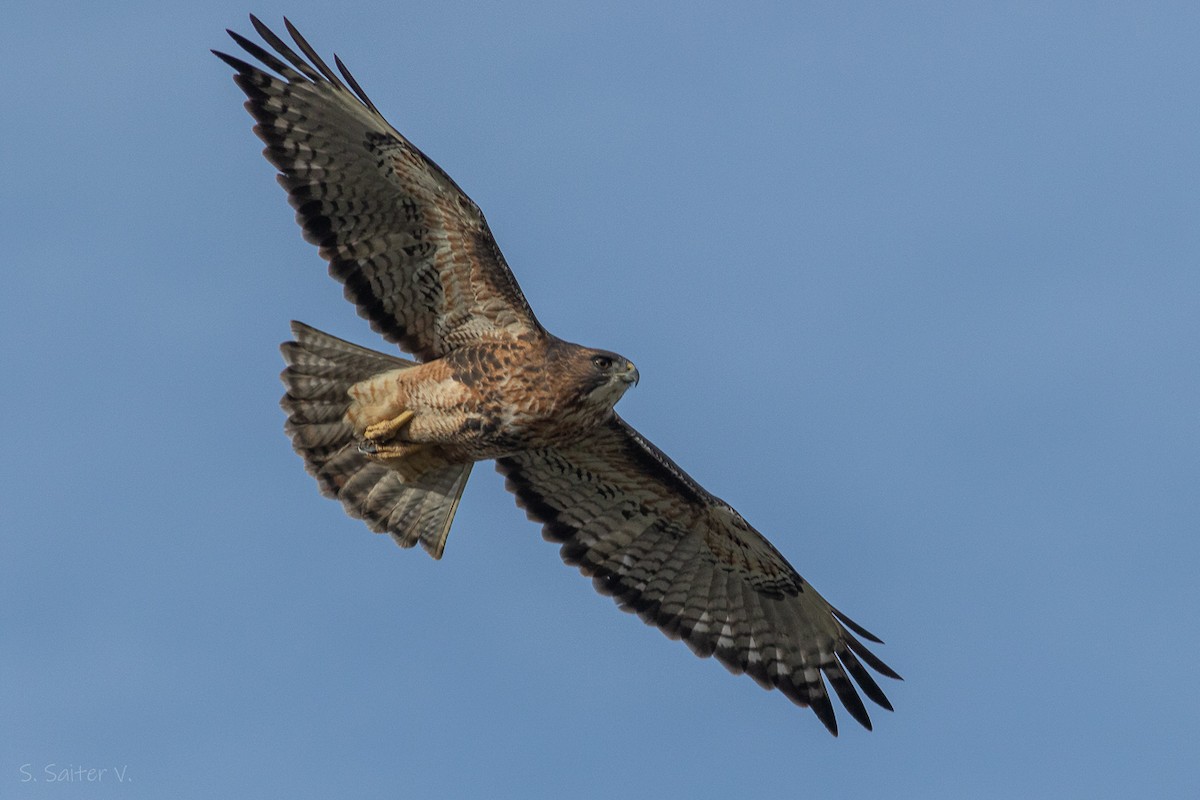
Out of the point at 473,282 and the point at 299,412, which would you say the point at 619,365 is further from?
the point at 299,412

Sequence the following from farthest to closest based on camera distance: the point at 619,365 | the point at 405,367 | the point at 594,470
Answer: the point at 594,470 → the point at 405,367 → the point at 619,365

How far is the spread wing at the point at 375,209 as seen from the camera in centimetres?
1188

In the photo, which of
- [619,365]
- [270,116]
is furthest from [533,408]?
[270,116]

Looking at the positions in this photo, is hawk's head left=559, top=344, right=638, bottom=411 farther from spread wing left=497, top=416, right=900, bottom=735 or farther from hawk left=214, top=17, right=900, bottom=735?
spread wing left=497, top=416, right=900, bottom=735

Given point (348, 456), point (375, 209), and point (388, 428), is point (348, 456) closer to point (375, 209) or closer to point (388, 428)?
point (388, 428)

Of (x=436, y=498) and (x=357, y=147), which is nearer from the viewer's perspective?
(x=357, y=147)

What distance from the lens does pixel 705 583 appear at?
13805 mm

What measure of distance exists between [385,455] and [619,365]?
6.47ft

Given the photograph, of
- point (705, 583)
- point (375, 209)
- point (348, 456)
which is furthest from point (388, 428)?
point (705, 583)

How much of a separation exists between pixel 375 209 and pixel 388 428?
1477 millimetres

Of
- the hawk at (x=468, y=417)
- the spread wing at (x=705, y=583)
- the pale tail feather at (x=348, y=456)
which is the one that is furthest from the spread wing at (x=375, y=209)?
the spread wing at (x=705, y=583)

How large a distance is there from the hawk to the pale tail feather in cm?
1

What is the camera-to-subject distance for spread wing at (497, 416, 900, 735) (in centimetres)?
1354

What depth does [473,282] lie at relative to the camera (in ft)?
40.1
